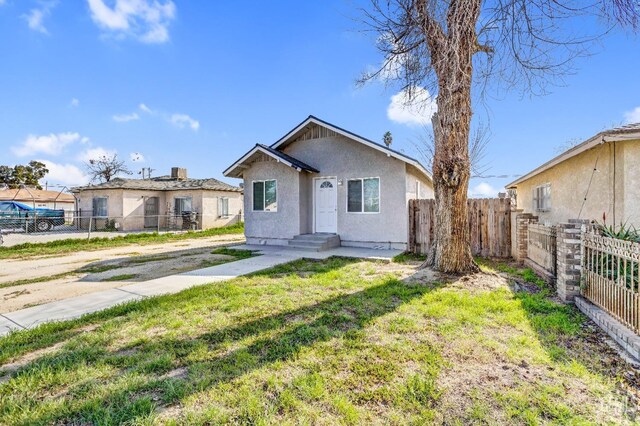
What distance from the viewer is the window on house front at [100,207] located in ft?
73.3

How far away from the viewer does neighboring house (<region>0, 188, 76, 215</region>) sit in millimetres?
31266

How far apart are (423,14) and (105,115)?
2442 cm

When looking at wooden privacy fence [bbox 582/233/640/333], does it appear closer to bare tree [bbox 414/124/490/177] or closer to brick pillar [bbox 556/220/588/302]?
brick pillar [bbox 556/220/588/302]

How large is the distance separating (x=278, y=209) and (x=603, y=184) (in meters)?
10.1

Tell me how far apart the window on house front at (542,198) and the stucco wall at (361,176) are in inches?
218

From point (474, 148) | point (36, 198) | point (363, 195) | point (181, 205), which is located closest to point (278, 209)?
point (363, 195)

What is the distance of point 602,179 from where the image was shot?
24.0ft

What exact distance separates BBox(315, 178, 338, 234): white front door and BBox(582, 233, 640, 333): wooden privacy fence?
837 centimetres

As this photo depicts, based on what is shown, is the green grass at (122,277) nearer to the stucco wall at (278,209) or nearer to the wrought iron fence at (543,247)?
the stucco wall at (278,209)

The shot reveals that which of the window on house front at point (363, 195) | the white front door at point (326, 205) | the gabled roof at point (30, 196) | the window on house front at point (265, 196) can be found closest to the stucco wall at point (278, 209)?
the window on house front at point (265, 196)

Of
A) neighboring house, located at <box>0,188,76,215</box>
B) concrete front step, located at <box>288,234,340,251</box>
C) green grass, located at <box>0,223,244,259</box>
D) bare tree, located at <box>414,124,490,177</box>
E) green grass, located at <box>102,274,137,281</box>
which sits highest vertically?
bare tree, located at <box>414,124,490,177</box>

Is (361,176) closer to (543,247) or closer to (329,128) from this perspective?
(329,128)

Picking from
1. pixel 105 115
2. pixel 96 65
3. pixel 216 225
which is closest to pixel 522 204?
pixel 216 225

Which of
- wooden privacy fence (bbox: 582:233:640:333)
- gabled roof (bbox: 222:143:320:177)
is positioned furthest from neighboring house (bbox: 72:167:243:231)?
wooden privacy fence (bbox: 582:233:640:333)
